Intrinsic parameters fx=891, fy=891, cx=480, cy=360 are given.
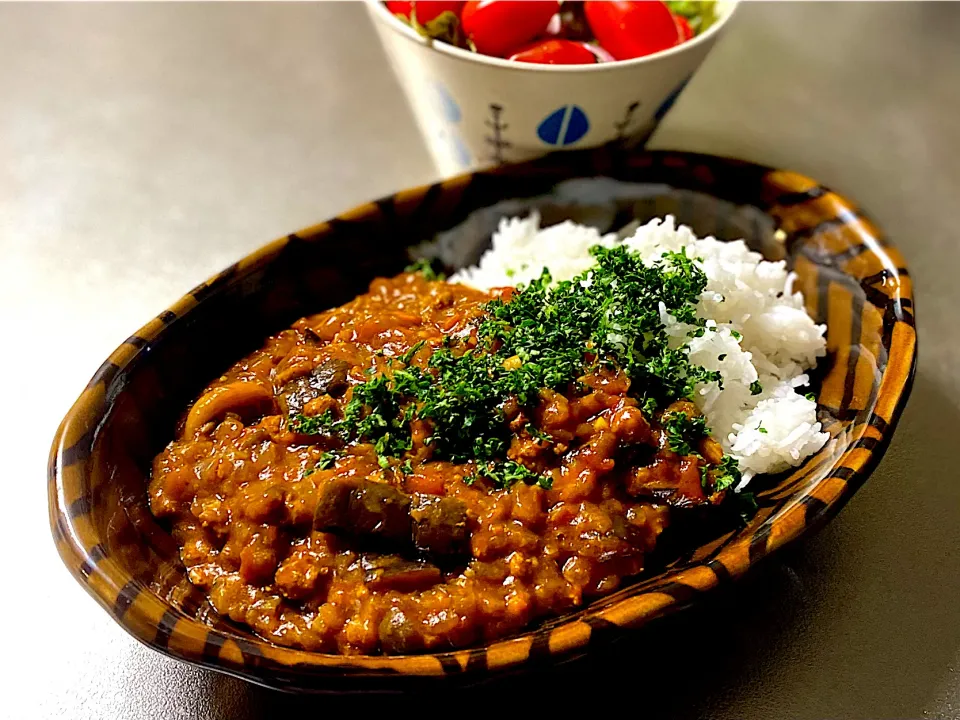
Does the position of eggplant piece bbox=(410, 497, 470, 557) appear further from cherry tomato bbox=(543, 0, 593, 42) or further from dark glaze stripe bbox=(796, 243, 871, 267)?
cherry tomato bbox=(543, 0, 593, 42)

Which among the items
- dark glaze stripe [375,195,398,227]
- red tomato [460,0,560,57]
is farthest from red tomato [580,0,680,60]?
dark glaze stripe [375,195,398,227]

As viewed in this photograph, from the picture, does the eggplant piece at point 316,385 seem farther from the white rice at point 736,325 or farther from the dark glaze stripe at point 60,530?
the white rice at point 736,325

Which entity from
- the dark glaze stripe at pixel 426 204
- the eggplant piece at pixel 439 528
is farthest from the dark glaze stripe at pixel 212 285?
the eggplant piece at pixel 439 528

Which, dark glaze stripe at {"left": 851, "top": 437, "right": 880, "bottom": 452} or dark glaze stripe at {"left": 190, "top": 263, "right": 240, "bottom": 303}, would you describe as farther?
dark glaze stripe at {"left": 190, "top": 263, "right": 240, "bottom": 303}

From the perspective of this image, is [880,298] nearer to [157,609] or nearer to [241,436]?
[241,436]

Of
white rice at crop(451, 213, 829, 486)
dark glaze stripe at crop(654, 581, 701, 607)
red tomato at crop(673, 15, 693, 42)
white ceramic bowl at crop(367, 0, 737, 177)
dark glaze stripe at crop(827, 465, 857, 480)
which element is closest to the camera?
dark glaze stripe at crop(654, 581, 701, 607)

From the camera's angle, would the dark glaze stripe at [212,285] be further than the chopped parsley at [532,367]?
Yes
